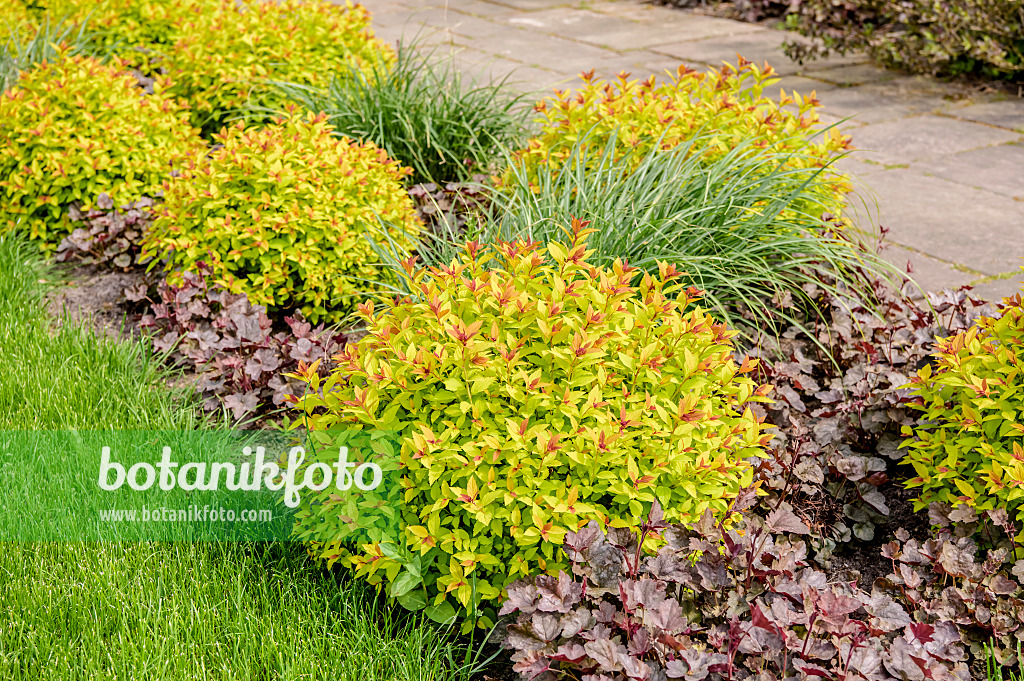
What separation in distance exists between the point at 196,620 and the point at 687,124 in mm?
2763

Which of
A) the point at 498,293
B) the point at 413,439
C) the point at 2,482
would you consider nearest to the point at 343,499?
the point at 413,439

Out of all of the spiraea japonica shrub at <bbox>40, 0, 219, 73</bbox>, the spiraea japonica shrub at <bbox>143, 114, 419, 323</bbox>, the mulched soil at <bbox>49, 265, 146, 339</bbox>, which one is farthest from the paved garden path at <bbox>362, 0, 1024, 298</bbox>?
the mulched soil at <bbox>49, 265, 146, 339</bbox>

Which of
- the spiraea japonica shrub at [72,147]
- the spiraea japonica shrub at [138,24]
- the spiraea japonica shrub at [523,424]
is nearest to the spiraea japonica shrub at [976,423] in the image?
the spiraea japonica shrub at [523,424]

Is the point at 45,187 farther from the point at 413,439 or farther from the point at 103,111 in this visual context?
the point at 413,439

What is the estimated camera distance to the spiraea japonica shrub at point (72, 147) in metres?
4.38

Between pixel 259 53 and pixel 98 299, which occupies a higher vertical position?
pixel 259 53

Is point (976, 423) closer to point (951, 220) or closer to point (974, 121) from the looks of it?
point (951, 220)

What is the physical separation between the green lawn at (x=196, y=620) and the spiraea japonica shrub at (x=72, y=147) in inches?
92.8

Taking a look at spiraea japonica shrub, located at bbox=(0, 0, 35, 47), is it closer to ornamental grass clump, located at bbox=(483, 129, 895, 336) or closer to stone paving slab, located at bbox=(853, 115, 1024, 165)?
ornamental grass clump, located at bbox=(483, 129, 895, 336)

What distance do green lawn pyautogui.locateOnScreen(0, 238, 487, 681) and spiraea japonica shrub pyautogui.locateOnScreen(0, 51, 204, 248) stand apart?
7.74 ft

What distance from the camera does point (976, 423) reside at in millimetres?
2445

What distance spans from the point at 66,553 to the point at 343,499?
91 centimetres

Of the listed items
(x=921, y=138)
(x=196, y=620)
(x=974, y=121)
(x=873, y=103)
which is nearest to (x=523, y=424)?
(x=196, y=620)

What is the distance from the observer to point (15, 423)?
3150mm
